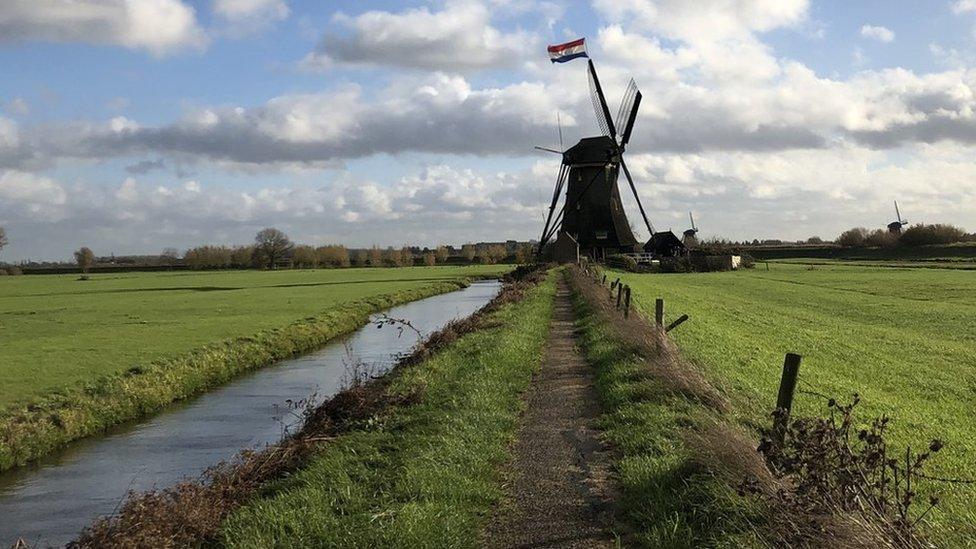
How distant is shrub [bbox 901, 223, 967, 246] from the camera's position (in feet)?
358

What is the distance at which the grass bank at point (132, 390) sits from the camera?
43.7 feet

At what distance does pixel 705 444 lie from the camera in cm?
730

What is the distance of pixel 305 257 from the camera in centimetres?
13750

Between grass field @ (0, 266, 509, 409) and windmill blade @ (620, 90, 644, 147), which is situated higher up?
windmill blade @ (620, 90, 644, 147)

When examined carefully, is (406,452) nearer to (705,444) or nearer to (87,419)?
(705,444)

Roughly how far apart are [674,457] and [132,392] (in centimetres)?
1344

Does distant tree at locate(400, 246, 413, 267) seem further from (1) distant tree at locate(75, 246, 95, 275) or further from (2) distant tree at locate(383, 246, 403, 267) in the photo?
(1) distant tree at locate(75, 246, 95, 275)

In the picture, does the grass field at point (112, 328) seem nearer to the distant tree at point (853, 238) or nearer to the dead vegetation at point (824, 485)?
the dead vegetation at point (824, 485)

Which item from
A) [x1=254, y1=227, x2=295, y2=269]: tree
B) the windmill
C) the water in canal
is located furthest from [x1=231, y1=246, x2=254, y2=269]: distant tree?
the water in canal

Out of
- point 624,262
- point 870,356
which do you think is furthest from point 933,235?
point 870,356

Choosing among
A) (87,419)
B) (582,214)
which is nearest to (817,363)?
(87,419)

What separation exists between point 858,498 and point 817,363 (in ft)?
42.9


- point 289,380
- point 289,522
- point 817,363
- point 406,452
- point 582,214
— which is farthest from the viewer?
point 582,214

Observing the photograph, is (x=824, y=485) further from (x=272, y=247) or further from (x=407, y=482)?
(x=272, y=247)
